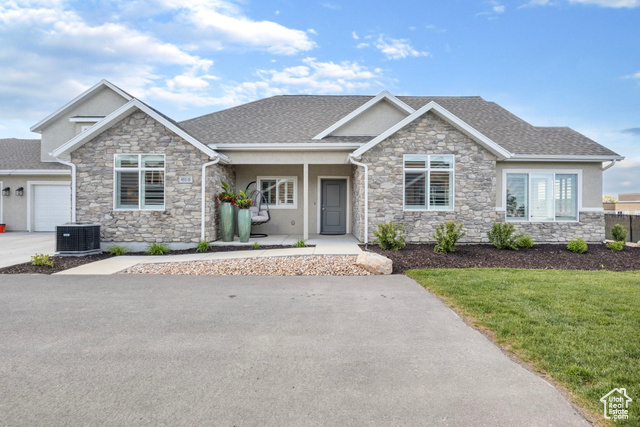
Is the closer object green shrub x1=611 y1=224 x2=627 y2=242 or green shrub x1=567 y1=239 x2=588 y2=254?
green shrub x1=567 y1=239 x2=588 y2=254

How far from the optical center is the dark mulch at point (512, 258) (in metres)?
→ 7.89

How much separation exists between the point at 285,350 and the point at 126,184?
357 inches

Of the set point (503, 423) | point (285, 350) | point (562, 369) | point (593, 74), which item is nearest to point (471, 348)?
point (562, 369)

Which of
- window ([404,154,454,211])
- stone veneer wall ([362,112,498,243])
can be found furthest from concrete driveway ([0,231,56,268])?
window ([404,154,454,211])

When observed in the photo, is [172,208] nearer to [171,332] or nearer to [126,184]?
[126,184]

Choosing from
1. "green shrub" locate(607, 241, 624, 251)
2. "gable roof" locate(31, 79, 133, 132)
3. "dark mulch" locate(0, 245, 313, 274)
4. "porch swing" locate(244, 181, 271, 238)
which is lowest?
"dark mulch" locate(0, 245, 313, 274)

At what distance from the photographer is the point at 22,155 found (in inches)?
609

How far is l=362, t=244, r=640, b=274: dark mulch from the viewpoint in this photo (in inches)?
311

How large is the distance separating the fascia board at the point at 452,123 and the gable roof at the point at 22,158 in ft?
42.7

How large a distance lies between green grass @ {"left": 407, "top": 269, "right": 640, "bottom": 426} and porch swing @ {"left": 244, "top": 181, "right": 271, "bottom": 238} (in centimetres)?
630

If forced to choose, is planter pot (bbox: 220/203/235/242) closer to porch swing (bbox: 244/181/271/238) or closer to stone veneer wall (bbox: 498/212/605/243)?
porch swing (bbox: 244/181/271/238)

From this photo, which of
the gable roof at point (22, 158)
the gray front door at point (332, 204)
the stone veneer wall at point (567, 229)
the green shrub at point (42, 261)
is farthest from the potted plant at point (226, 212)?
the stone veneer wall at point (567, 229)

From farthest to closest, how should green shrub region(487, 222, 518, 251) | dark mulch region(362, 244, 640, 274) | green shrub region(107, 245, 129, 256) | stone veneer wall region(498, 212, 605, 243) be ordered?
stone veneer wall region(498, 212, 605, 243) < green shrub region(487, 222, 518, 251) < green shrub region(107, 245, 129, 256) < dark mulch region(362, 244, 640, 274)

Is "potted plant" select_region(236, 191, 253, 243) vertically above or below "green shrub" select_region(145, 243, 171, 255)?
above
